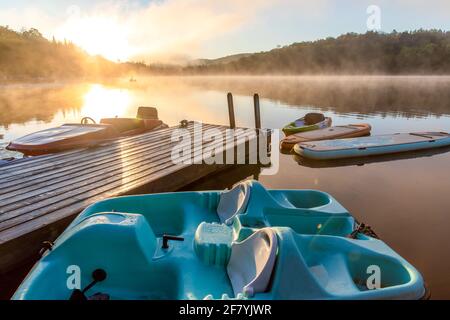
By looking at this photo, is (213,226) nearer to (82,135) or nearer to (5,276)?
(5,276)

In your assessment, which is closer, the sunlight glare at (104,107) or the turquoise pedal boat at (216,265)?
the turquoise pedal boat at (216,265)

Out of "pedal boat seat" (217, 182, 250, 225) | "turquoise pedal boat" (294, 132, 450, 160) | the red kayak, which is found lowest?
"turquoise pedal boat" (294, 132, 450, 160)

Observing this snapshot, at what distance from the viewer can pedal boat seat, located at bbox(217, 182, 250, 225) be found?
5.51 meters

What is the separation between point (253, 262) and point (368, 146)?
13.3 meters

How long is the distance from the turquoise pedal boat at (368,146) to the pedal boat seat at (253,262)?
36.4 ft

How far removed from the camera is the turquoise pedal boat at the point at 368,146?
14.6 m

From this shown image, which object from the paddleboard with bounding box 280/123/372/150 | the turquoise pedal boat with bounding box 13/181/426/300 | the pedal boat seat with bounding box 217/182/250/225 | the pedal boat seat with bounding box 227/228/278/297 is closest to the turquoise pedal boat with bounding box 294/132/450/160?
the paddleboard with bounding box 280/123/372/150

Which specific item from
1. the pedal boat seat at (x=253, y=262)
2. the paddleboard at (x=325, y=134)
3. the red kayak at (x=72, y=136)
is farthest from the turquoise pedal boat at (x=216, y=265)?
the paddleboard at (x=325, y=134)

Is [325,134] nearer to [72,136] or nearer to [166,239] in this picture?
[72,136]

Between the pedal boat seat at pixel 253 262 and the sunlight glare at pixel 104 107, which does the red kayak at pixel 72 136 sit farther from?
the sunlight glare at pixel 104 107

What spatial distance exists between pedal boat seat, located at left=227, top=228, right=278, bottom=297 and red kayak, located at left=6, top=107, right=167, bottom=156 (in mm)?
9447

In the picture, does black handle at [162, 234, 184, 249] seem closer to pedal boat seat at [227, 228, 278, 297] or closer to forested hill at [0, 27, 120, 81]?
pedal boat seat at [227, 228, 278, 297]

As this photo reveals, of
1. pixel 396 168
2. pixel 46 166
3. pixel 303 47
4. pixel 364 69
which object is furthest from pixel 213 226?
pixel 303 47

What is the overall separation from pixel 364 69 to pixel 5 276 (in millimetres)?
134773
